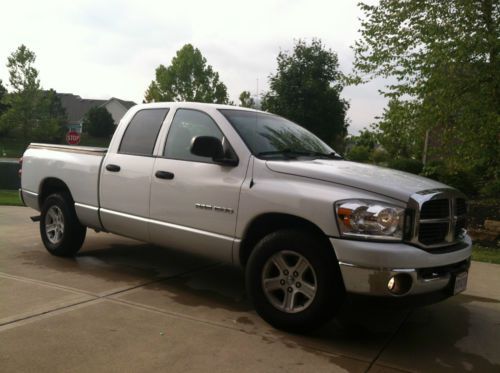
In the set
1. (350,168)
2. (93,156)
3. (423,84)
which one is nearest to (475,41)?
(423,84)

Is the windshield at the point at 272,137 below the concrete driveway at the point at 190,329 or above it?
above

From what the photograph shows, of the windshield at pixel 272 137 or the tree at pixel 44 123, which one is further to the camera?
the tree at pixel 44 123

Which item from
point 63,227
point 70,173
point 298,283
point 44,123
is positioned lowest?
point 63,227

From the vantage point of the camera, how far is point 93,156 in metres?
5.73

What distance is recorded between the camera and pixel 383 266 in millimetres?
3469

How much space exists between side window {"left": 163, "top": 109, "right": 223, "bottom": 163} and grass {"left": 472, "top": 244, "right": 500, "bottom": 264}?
16.5 ft

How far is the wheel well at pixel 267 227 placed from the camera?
396 cm

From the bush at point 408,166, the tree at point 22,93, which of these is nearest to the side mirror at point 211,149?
the bush at point 408,166

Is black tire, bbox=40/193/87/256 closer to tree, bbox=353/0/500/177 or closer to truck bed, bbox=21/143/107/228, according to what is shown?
truck bed, bbox=21/143/107/228

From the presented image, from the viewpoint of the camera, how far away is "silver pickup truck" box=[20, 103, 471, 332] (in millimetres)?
3580

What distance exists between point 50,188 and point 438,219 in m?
4.81

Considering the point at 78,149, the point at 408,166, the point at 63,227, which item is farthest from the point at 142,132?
the point at 408,166

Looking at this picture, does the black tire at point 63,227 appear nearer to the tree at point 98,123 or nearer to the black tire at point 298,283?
the black tire at point 298,283

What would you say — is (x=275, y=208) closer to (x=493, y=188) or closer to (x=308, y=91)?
(x=493, y=188)
